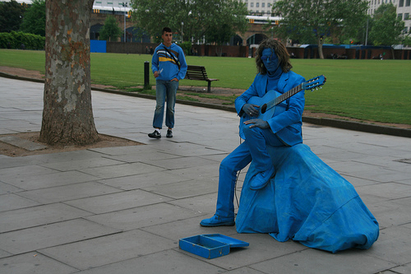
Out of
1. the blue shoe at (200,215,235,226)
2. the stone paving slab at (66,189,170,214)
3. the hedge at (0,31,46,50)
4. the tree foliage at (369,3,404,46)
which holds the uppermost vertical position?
the tree foliage at (369,3,404,46)

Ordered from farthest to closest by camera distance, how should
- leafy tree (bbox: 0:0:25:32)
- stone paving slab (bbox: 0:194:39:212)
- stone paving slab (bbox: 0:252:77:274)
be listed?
leafy tree (bbox: 0:0:25:32)
stone paving slab (bbox: 0:194:39:212)
stone paving slab (bbox: 0:252:77:274)

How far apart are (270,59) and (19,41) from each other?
72977 mm

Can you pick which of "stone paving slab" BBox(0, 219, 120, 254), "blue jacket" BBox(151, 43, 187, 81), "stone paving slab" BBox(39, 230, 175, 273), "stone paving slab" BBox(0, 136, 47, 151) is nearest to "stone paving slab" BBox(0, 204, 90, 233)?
"stone paving slab" BBox(0, 219, 120, 254)

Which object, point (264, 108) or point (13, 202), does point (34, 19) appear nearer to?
point (13, 202)

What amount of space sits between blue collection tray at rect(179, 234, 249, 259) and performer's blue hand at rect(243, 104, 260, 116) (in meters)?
1.11

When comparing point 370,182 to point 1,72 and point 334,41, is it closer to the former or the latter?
point 1,72

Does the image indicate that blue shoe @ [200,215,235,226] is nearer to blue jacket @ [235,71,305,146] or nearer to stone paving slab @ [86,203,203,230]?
stone paving slab @ [86,203,203,230]

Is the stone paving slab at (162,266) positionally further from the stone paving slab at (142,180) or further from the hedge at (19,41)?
the hedge at (19,41)

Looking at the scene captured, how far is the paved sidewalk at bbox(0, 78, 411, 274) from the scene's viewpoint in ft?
12.7

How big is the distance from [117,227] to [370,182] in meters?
3.60

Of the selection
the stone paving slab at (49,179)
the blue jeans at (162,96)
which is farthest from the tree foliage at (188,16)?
the stone paving slab at (49,179)

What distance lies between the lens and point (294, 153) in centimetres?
446

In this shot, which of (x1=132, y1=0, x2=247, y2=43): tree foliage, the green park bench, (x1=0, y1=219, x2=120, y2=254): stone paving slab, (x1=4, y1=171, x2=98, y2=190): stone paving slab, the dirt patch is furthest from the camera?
(x1=132, y1=0, x2=247, y2=43): tree foliage

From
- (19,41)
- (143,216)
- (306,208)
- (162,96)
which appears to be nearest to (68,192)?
(143,216)
